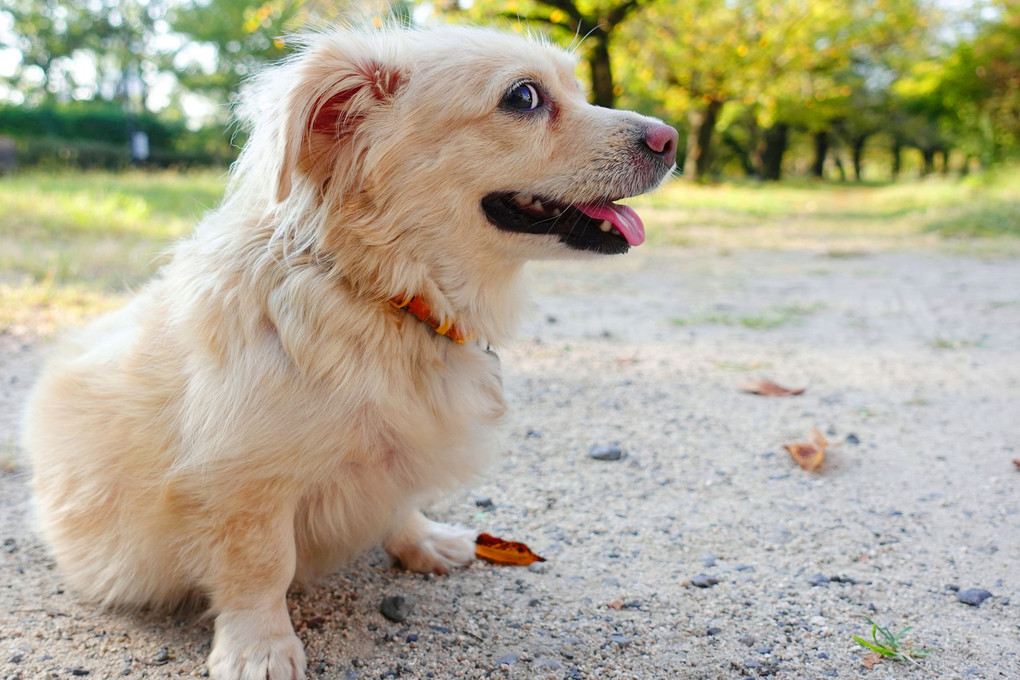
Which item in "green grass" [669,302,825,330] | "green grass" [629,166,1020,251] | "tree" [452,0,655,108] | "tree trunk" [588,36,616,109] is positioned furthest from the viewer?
"tree trunk" [588,36,616,109]

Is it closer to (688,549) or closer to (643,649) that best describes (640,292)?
(688,549)

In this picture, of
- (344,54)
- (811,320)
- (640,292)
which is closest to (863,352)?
(811,320)

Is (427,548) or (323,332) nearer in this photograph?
(323,332)

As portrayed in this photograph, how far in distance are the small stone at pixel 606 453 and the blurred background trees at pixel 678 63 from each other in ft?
5.34

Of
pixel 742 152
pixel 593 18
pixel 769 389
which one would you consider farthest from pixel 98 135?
pixel 742 152

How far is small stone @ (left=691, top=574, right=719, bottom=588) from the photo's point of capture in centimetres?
227

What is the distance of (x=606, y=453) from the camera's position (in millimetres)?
3193

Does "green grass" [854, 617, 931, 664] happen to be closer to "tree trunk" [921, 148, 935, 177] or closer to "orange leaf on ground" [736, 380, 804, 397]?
"orange leaf on ground" [736, 380, 804, 397]

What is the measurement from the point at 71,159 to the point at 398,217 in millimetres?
20626

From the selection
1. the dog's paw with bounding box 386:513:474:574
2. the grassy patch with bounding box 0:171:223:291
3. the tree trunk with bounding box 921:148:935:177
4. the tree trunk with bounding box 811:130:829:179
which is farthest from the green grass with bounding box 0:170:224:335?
the tree trunk with bounding box 921:148:935:177

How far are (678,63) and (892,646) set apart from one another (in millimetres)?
22538

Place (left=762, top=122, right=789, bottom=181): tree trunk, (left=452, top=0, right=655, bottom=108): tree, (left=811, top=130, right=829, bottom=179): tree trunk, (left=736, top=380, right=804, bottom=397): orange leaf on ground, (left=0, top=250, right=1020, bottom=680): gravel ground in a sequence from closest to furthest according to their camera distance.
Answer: (left=0, top=250, right=1020, bottom=680): gravel ground
(left=736, top=380, right=804, bottom=397): orange leaf on ground
(left=452, top=0, right=655, bottom=108): tree
(left=762, top=122, right=789, bottom=181): tree trunk
(left=811, top=130, right=829, bottom=179): tree trunk

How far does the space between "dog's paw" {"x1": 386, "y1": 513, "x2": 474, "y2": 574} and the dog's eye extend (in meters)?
1.31

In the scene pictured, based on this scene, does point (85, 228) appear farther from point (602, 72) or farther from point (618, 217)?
point (602, 72)
